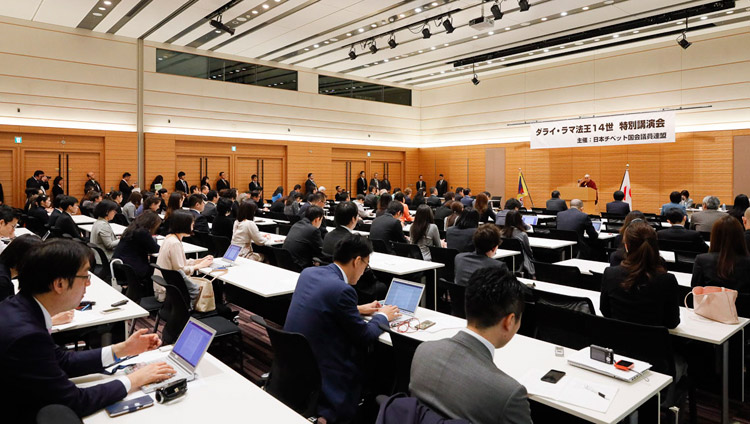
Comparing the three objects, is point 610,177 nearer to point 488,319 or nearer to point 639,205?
point 639,205

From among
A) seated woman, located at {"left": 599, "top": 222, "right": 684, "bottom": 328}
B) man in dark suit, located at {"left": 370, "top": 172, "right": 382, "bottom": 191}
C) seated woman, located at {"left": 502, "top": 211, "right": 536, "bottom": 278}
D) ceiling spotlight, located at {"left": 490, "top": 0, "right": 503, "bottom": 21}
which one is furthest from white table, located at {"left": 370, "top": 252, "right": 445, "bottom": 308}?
man in dark suit, located at {"left": 370, "top": 172, "right": 382, "bottom": 191}

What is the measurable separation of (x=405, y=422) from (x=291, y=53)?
14.3m

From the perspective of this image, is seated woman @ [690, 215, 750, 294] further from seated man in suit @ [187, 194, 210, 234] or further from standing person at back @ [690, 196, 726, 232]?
seated man in suit @ [187, 194, 210, 234]

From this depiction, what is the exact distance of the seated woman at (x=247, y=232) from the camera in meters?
6.16

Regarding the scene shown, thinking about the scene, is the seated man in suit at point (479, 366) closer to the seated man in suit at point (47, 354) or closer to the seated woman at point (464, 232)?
the seated man in suit at point (47, 354)

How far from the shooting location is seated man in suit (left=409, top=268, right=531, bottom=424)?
1.46 metres

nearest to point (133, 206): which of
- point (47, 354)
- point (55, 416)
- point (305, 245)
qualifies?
point (305, 245)

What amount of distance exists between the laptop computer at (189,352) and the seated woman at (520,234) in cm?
431

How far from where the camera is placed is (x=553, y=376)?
224 cm

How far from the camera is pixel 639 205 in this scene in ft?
46.1

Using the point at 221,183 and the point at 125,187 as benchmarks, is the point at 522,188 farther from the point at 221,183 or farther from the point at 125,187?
the point at 125,187

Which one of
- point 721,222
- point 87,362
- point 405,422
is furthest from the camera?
point 721,222

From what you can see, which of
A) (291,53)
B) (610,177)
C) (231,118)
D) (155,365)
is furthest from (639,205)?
(155,365)

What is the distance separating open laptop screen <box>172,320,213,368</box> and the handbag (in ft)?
9.81
